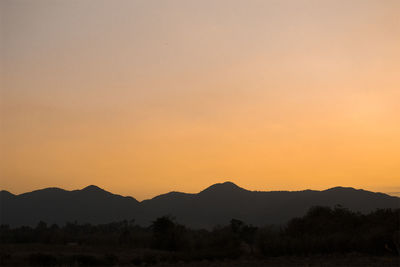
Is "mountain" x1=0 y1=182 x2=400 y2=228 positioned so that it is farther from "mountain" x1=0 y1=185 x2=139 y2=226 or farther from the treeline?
the treeline

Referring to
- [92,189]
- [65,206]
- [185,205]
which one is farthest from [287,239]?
[92,189]

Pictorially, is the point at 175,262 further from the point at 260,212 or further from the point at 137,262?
the point at 260,212

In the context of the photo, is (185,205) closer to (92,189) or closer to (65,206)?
(92,189)

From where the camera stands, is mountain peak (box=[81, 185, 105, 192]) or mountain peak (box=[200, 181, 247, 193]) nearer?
mountain peak (box=[81, 185, 105, 192])

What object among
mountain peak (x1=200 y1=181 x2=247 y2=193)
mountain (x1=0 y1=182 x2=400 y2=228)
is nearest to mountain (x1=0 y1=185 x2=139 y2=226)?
mountain (x1=0 y1=182 x2=400 y2=228)

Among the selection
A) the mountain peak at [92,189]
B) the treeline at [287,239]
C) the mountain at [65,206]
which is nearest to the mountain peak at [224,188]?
the mountain at [65,206]

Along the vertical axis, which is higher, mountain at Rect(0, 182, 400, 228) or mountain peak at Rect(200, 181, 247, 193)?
mountain peak at Rect(200, 181, 247, 193)

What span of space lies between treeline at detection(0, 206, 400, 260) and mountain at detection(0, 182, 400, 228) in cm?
6750

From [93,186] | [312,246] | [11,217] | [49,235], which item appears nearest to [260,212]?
[93,186]

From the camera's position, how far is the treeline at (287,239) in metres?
35.8

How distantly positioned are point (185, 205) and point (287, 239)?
107 meters

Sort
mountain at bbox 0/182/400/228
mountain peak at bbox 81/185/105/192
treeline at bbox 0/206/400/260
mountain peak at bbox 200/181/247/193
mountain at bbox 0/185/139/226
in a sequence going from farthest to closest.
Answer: mountain peak at bbox 200/181/247/193 → mountain peak at bbox 81/185/105/192 → mountain at bbox 0/185/139/226 → mountain at bbox 0/182/400/228 → treeline at bbox 0/206/400/260

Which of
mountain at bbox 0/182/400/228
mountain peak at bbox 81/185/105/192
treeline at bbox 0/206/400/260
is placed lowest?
treeline at bbox 0/206/400/260

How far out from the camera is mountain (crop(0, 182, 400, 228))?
125188 millimetres
